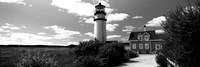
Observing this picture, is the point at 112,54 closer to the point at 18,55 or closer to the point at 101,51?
the point at 101,51

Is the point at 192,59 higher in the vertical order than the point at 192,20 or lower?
lower

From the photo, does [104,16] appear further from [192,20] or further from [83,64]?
[192,20]

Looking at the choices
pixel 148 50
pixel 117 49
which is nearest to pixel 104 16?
pixel 148 50

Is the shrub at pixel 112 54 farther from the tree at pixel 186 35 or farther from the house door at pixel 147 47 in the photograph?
the house door at pixel 147 47

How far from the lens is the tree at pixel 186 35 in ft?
15.5

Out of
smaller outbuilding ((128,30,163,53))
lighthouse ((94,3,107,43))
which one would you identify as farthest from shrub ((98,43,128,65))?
smaller outbuilding ((128,30,163,53))

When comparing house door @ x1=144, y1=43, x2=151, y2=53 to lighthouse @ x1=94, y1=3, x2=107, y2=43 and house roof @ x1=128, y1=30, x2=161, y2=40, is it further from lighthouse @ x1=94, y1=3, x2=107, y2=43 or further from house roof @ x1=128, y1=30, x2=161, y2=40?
lighthouse @ x1=94, y1=3, x2=107, y2=43

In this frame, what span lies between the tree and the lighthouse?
26.5 metres

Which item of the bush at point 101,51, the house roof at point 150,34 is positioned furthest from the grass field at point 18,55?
the house roof at point 150,34

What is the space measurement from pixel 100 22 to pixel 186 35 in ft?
90.6

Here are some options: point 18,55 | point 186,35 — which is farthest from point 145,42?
point 186,35

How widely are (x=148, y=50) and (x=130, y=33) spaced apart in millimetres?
7112

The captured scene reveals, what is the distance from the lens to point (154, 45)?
36438 millimetres

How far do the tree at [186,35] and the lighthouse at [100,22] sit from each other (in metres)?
26.5
